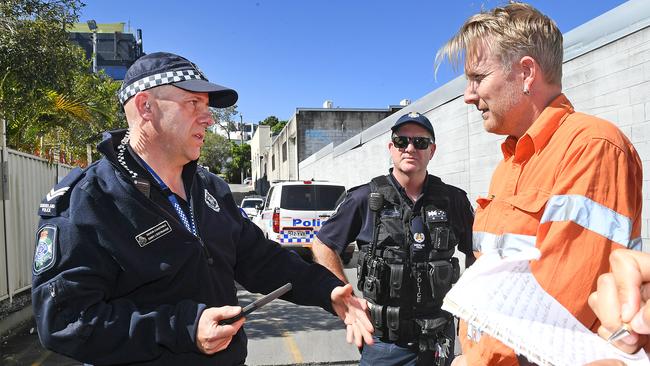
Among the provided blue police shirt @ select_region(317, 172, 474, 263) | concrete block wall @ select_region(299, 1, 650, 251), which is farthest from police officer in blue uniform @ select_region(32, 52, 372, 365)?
concrete block wall @ select_region(299, 1, 650, 251)

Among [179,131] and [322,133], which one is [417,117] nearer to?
[179,131]

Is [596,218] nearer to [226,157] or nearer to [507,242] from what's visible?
[507,242]

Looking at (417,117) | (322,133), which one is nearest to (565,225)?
(417,117)

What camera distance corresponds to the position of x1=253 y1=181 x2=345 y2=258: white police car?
1073 centimetres

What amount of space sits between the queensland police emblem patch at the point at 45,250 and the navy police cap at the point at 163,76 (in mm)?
682

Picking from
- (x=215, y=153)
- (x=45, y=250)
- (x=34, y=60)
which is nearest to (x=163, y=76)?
(x=45, y=250)

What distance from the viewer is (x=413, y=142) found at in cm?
323

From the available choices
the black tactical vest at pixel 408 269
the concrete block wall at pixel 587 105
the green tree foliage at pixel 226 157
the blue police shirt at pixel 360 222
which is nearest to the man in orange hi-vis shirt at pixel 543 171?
the black tactical vest at pixel 408 269

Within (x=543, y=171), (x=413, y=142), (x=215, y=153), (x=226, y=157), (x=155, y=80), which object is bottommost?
(x=543, y=171)

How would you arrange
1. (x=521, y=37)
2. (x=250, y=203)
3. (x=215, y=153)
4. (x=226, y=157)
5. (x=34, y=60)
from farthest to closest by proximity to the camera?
(x=226, y=157) → (x=215, y=153) → (x=250, y=203) → (x=34, y=60) → (x=521, y=37)

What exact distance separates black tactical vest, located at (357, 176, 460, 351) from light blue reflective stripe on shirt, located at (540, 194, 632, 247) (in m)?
1.55

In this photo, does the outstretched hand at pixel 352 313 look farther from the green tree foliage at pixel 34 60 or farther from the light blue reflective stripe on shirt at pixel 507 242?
the green tree foliage at pixel 34 60

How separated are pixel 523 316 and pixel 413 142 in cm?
225

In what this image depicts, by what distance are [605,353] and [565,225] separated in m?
0.48
